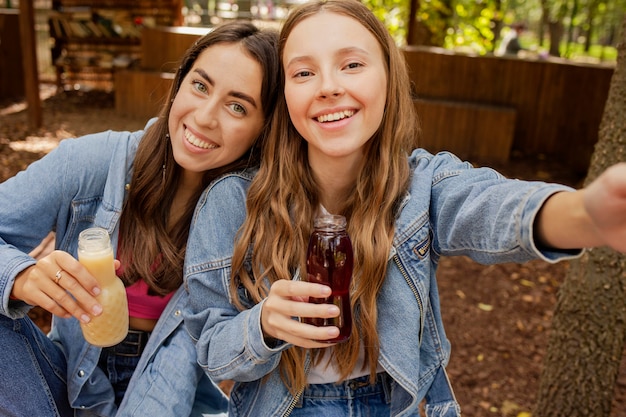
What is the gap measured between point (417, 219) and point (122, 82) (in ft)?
27.9

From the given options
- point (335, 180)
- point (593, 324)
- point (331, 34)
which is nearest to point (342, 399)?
point (335, 180)

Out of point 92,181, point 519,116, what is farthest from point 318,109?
point 519,116

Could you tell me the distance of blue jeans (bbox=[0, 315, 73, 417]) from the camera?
1873 millimetres

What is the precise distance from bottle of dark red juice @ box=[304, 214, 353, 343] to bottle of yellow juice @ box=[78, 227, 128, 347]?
27.4 inches

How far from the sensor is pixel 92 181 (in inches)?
86.7

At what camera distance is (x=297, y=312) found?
150cm

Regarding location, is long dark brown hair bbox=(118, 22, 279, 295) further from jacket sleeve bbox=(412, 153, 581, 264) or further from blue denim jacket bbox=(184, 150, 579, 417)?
jacket sleeve bbox=(412, 153, 581, 264)

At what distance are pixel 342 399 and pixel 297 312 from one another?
61 cm

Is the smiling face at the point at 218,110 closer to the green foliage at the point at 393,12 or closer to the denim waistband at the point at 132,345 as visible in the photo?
the denim waistband at the point at 132,345

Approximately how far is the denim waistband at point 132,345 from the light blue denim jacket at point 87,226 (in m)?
0.11

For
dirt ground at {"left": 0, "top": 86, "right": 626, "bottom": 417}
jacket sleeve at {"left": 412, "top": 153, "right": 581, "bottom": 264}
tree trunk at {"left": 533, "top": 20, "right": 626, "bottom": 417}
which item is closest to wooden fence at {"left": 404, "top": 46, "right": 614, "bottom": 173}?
dirt ground at {"left": 0, "top": 86, "right": 626, "bottom": 417}

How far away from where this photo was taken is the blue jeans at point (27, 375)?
1873 mm

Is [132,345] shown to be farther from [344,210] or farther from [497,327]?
[497,327]

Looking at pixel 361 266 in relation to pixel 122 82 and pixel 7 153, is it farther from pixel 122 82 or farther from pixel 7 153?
pixel 122 82
